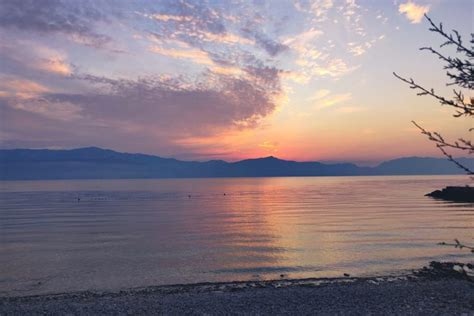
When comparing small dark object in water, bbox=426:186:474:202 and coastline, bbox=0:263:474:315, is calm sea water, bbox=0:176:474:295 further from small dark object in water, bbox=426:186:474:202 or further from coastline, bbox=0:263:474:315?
small dark object in water, bbox=426:186:474:202

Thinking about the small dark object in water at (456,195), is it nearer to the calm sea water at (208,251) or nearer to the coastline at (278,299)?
the calm sea water at (208,251)

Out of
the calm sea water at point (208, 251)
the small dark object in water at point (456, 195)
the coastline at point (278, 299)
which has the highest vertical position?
the small dark object in water at point (456, 195)

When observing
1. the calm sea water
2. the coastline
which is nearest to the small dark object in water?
the calm sea water

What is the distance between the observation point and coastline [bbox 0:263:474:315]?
13695mm

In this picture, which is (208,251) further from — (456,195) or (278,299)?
(456,195)

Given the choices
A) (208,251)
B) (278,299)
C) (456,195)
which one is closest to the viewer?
(278,299)

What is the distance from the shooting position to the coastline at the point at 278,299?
13695 mm

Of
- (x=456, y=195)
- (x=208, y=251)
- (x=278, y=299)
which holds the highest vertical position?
(x=456, y=195)

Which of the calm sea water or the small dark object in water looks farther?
the small dark object in water

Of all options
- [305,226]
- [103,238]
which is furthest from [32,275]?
[305,226]

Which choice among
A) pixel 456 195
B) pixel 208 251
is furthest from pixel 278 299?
pixel 456 195

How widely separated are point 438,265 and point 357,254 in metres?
6.07

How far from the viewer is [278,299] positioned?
15312 mm

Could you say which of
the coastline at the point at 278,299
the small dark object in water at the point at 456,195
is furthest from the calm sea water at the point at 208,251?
the small dark object in water at the point at 456,195
